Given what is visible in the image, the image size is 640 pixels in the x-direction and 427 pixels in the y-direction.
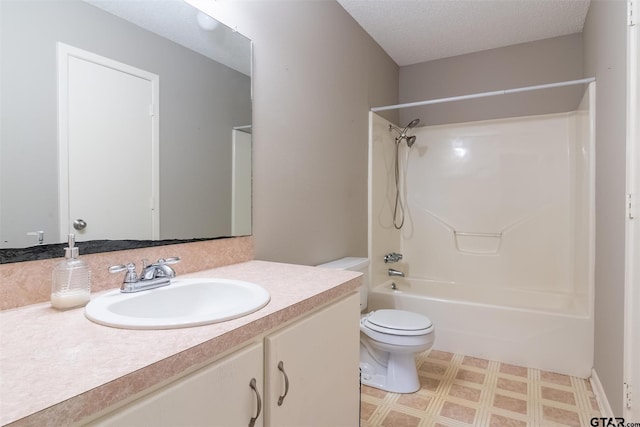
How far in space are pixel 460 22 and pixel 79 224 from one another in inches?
113

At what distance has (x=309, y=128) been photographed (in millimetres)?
2107

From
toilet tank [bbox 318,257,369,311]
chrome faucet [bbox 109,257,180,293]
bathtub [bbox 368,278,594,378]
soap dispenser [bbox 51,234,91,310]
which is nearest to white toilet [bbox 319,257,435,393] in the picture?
toilet tank [bbox 318,257,369,311]

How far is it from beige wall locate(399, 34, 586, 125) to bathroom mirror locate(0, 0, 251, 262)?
91.2 inches

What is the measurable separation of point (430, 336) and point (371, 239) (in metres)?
1.02

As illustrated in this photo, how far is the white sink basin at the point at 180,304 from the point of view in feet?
2.54

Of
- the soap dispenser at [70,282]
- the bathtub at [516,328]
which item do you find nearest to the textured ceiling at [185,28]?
the soap dispenser at [70,282]

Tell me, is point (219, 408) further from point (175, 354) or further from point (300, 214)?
point (300, 214)

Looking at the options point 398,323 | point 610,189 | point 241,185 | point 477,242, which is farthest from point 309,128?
point 477,242

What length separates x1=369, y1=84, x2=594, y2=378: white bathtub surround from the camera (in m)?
2.36

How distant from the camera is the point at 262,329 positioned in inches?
33.2

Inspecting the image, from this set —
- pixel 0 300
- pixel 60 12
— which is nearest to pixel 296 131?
pixel 60 12

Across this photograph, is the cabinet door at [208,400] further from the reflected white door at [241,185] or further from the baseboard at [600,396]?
the baseboard at [600,396]

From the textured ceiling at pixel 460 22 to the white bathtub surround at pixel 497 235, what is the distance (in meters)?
0.67

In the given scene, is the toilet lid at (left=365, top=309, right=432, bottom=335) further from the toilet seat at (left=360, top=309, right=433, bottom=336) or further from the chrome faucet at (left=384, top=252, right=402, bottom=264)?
the chrome faucet at (left=384, top=252, right=402, bottom=264)
